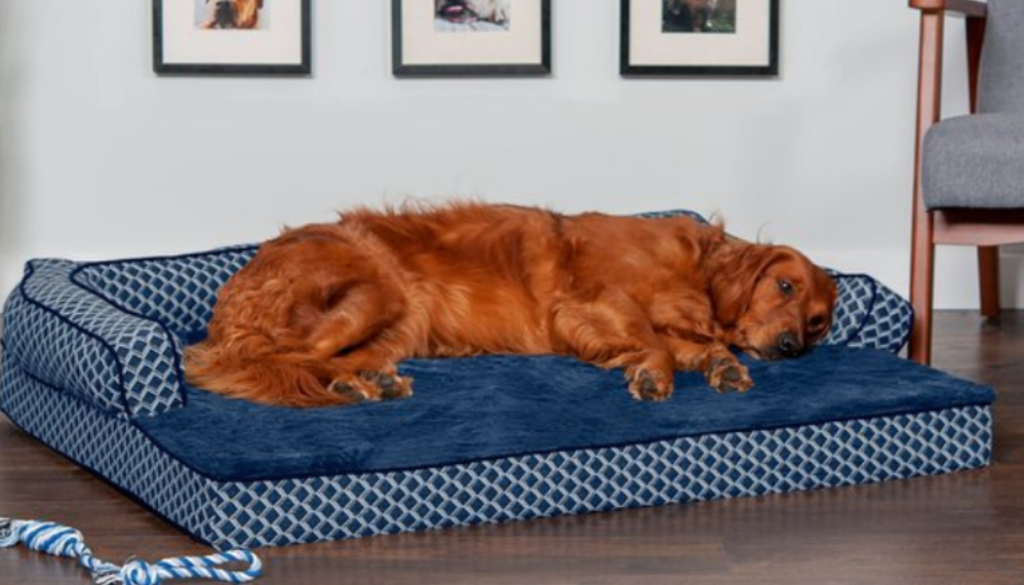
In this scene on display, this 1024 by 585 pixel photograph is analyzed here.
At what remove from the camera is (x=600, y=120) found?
5.08 metres

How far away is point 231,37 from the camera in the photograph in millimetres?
4957

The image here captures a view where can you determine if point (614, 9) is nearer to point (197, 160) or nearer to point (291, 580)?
point (197, 160)

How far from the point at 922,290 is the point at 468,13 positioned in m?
1.65

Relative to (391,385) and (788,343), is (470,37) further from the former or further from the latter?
(391,385)

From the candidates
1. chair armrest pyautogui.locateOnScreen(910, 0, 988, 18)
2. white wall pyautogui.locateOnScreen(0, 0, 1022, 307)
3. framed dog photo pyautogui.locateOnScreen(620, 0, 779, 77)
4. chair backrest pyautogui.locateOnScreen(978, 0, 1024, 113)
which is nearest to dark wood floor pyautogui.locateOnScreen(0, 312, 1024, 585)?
chair armrest pyautogui.locateOnScreen(910, 0, 988, 18)

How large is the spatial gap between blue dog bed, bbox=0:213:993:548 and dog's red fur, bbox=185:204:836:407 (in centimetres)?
9

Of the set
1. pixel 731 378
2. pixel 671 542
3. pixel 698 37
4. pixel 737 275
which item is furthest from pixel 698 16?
pixel 671 542

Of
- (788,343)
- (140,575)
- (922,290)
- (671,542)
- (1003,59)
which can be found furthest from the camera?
(1003,59)

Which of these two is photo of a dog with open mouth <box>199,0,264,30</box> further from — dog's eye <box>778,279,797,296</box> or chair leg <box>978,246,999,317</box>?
chair leg <box>978,246,999,317</box>

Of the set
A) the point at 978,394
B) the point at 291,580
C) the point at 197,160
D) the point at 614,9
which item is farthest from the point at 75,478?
the point at 614,9

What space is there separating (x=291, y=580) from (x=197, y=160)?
2700mm

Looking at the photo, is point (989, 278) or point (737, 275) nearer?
point (737, 275)

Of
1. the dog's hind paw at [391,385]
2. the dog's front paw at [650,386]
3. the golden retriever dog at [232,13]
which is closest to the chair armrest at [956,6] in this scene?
the dog's front paw at [650,386]

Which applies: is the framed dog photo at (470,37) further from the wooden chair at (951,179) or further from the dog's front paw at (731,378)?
the dog's front paw at (731,378)
